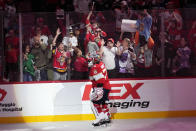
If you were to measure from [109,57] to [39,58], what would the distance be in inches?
61.0

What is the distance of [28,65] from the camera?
23.1ft

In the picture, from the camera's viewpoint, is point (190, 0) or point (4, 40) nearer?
point (4, 40)

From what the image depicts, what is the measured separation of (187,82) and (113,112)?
5.80ft

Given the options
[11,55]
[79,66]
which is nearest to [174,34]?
[79,66]

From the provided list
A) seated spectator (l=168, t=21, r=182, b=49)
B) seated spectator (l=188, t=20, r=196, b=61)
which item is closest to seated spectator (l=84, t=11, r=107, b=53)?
seated spectator (l=168, t=21, r=182, b=49)

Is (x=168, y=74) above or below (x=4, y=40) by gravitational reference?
below

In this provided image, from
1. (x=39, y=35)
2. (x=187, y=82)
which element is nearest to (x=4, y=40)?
(x=39, y=35)

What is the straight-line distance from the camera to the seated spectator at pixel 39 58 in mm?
7031

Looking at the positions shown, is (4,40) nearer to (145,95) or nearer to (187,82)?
(145,95)

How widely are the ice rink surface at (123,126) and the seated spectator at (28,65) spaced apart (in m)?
1.04

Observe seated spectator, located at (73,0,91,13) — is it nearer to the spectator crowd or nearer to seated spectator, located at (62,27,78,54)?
the spectator crowd

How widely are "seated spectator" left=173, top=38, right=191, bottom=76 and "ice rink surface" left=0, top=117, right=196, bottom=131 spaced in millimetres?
1047

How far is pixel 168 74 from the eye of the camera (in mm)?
7074

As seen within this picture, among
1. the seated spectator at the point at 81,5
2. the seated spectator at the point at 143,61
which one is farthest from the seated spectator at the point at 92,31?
the seated spectator at the point at 81,5
